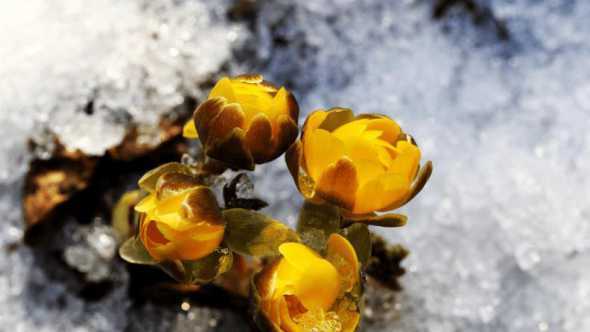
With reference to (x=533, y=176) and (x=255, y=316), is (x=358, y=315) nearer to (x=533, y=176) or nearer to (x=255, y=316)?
(x=255, y=316)

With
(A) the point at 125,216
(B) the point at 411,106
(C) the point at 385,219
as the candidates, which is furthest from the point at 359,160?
(B) the point at 411,106

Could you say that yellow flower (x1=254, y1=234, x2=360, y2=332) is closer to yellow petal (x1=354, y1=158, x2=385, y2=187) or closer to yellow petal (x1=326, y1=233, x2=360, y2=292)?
yellow petal (x1=326, y1=233, x2=360, y2=292)

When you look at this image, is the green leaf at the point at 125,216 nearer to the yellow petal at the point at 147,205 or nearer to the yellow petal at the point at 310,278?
the yellow petal at the point at 147,205

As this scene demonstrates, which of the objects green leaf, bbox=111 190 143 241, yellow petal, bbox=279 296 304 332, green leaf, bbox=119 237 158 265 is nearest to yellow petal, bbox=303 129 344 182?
yellow petal, bbox=279 296 304 332

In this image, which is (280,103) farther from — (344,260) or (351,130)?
(344,260)

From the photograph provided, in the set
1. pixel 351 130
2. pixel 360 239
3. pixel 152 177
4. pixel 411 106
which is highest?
pixel 351 130
